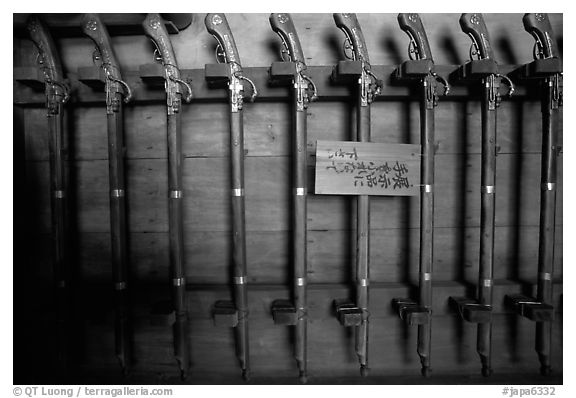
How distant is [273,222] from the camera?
1.25 metres

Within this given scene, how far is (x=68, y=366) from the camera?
47.3 inches

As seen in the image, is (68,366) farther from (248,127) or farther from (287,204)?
(248,127)

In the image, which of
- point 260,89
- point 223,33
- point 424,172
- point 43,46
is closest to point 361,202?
point 424,172

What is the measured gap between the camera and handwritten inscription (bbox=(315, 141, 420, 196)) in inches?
44.4

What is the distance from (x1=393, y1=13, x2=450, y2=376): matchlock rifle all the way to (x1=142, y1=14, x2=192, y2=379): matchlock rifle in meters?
0.78

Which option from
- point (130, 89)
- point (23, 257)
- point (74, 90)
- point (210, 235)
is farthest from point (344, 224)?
point (23, 257)

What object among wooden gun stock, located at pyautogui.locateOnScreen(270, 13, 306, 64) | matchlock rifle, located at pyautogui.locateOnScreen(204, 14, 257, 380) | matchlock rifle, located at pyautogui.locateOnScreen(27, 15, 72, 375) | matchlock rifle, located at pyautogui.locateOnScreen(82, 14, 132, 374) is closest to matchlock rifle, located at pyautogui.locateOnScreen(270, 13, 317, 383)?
wooden gun stock, located at pyautogui.locateOnScreen(270, 13, 306, 64)

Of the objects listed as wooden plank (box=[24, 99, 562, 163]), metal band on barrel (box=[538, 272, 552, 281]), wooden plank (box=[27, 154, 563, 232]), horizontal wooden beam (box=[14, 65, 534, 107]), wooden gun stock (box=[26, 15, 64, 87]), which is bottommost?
metal band on barrel (box=[538, 272, 552, 281])

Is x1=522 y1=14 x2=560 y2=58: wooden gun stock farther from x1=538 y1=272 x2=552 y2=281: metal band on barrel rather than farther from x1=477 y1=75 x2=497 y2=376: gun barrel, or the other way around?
x1=538 y1=272 x2=552 y2=281: metal band on barrel

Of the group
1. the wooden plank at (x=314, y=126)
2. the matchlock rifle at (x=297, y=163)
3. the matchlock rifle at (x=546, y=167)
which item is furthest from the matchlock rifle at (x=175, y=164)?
the matchlock rifle at (x=546, y=167)

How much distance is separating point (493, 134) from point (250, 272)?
1.01m

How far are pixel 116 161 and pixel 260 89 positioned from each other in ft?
1.86

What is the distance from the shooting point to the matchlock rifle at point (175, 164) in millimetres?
1114

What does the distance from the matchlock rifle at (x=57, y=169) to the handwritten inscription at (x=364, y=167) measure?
92cm
